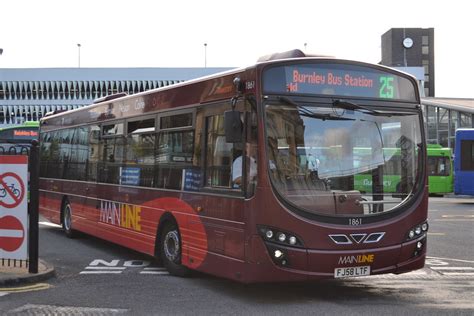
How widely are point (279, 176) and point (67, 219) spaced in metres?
8.26

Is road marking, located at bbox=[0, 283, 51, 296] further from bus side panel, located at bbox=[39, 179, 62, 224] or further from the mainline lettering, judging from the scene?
bus side panel, located at bbox=[39, 179, 62, 224]

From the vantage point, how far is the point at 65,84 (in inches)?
3597

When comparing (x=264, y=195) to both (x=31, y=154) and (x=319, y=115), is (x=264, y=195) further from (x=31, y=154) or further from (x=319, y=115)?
(x=31, y=154)

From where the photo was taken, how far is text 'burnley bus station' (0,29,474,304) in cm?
686

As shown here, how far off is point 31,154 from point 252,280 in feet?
12.8

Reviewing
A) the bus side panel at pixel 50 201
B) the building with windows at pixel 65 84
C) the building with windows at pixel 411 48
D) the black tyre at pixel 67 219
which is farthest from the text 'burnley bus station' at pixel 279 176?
the building with windows at pixel 411 48

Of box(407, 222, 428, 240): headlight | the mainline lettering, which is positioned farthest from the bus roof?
box(407, 222, 428, 240): headlight

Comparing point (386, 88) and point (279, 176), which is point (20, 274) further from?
point (386, 88)

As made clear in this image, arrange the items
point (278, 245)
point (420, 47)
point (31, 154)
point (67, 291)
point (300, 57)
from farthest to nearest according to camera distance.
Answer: point (420, 47) < point (31, 154) < point (67, 291) < point (300, 57) < point (278, 245)

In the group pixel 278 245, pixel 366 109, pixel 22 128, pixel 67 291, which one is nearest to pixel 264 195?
pixel 278 245

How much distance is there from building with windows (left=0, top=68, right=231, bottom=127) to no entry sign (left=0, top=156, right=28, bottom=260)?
8195cm

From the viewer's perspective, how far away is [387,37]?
91.8m

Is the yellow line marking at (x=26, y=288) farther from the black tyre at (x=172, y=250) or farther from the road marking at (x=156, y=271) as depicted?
the black tyre at (x=172, y=250)

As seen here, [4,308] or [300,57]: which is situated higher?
[300,57]
